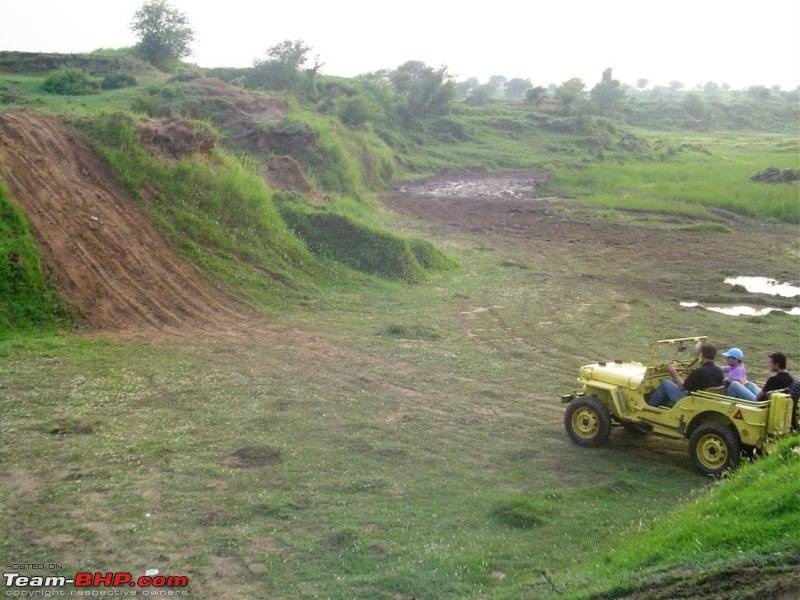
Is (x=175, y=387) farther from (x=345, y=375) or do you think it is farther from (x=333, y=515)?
(x=333, y=515)

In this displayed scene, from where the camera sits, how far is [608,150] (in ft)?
202

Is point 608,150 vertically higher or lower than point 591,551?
higher

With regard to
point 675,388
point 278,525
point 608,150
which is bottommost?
point 278,525

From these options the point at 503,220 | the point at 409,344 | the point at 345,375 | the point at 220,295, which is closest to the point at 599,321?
the point at 409,344

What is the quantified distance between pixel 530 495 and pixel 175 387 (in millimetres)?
6190

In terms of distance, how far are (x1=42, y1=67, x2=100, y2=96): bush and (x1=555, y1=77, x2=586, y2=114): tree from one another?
168 feet

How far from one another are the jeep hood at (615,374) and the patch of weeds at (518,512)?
279 cm

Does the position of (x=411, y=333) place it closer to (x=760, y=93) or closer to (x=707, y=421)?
(x=707, y=421)

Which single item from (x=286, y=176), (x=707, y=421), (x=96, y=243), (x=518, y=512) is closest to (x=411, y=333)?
(x=96, y=243)

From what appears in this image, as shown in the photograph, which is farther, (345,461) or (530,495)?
(345,461)

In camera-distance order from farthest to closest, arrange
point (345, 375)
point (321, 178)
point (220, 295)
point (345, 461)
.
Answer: point (321, 178)
point (220, 295)
point (345, 375)
point (345, 461)

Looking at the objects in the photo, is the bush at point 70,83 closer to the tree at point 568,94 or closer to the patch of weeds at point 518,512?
the patch of weeds at point 518,512

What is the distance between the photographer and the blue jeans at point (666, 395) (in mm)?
10461

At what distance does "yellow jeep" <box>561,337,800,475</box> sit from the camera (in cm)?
937
